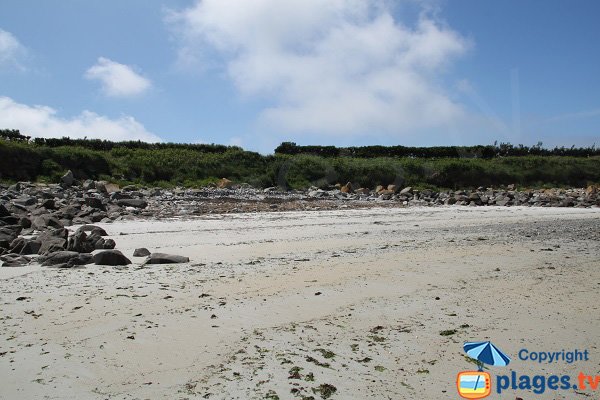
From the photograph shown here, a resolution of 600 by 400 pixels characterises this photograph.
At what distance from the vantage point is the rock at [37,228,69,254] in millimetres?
7659

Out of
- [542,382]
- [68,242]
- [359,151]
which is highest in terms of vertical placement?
[359,151]

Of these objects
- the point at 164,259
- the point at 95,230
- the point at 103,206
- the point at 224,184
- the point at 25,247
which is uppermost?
the point at 224,184

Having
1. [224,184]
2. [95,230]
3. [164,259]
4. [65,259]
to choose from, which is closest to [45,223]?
[95,230]

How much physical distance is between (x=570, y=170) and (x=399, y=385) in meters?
44.0

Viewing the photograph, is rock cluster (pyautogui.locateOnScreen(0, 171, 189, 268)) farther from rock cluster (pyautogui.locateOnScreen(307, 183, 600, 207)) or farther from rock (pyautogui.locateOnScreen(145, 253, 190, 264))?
rock cluster (pyautogui.locateOnScreen(307, 183, 600, 207))

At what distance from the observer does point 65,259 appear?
6.93 metres

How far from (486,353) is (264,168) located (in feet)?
97.3

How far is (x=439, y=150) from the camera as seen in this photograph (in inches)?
1762

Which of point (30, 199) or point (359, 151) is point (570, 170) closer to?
point (359, 151)

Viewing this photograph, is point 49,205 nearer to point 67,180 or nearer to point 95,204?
point 95,204

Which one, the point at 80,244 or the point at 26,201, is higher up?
the point at 26,201

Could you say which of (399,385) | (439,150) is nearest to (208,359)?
(399,385)

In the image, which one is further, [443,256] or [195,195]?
[195,195]

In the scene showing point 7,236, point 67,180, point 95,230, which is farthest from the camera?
point 67,180
